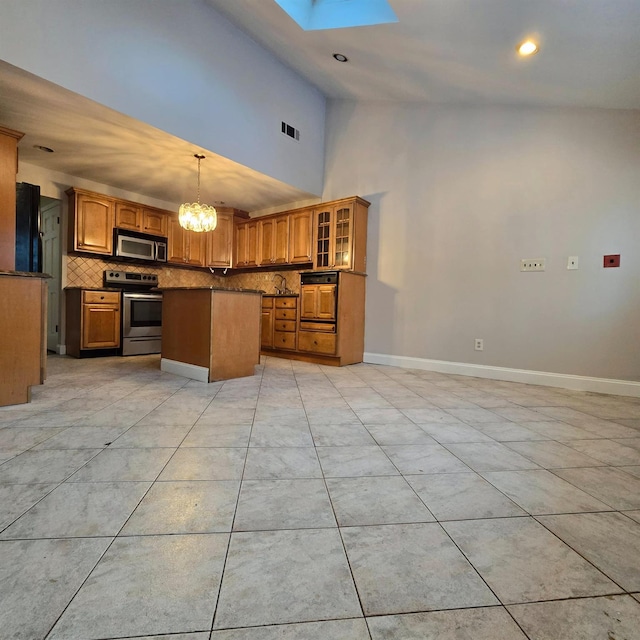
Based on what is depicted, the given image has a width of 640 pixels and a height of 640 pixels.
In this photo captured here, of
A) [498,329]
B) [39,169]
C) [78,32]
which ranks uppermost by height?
[78,32]

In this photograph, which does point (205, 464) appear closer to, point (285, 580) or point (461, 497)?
point (285, 580)

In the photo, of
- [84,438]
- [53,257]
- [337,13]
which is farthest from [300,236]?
[84,438]

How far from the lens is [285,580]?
34.2 inches

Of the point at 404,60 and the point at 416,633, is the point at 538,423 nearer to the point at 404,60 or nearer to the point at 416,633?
the point at 416,633

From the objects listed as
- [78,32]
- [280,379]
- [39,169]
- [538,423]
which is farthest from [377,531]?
[39,169]

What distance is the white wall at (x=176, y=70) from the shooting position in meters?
2.50

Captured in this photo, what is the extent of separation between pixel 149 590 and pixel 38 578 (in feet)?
0.97

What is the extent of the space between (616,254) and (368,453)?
3.11 metres

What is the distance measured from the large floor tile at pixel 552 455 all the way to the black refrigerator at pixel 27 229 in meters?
4.41

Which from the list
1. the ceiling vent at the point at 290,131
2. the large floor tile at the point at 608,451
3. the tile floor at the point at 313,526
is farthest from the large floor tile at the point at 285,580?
the ceiling vent at the point at 290,131

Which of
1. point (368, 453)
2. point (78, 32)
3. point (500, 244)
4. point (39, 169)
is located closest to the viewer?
point (368, 453)

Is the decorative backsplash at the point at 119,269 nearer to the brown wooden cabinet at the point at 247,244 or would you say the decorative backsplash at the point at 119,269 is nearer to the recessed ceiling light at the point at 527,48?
the brown wooden cabinet at the point at 247,244

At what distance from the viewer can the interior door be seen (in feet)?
15.6

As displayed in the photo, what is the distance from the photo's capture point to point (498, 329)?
3.65 meters
